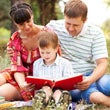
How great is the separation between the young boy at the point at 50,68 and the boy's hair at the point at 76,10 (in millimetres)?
263

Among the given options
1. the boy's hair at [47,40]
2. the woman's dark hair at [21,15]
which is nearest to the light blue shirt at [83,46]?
the boy's hair at [47,40]

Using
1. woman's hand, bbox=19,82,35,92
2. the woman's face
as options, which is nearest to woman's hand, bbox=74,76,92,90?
woman's hand, bbox=19,82,35,92

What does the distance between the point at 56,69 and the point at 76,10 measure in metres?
0.63

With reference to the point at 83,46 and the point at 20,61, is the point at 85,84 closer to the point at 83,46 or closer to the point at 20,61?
the point at 83,46

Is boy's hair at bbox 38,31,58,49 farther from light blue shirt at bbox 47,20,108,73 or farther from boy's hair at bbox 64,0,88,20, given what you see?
light blue shirt at bbox 47,20,108,73

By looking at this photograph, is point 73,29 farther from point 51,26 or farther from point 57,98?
point 57,98

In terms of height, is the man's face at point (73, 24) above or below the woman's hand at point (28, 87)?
above

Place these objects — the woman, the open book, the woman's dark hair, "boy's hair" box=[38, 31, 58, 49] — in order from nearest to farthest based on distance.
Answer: the open book, "boy's hair" box=[38, 31, 58, 49], the woman's dark hair, the woman

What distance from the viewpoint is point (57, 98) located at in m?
4.46

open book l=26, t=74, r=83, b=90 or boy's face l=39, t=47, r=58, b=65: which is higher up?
boy's face l=39, t=47, r=58, b=65

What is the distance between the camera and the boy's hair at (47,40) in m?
4.52

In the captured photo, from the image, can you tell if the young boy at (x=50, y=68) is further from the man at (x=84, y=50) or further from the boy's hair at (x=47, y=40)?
the man at (x=84, y=50)

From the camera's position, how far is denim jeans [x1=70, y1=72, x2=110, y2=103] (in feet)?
15.5

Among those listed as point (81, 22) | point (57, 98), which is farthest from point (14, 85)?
point (81, 22)
